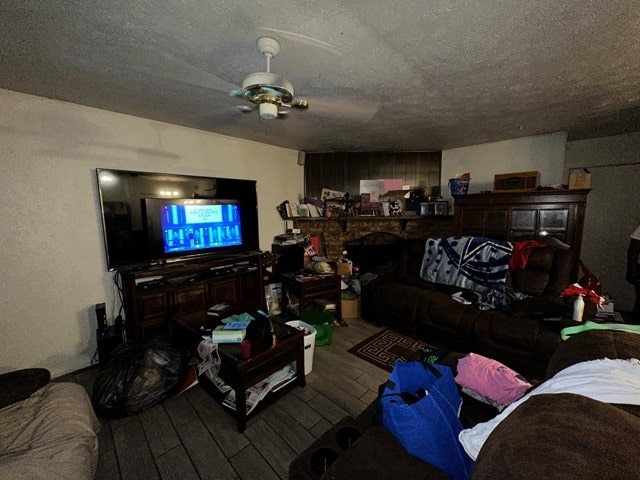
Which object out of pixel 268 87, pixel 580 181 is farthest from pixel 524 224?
pixel 268 87

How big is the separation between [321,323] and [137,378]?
5.07 ft

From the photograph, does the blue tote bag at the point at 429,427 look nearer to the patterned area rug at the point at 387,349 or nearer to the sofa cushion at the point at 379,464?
the sofa cushion at the point at 379,464

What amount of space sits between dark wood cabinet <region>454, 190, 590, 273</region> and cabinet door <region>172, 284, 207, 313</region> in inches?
125

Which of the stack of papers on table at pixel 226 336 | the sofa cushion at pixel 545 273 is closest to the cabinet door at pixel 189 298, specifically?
the stack of papers on table at pixel 226 336

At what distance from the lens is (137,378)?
5.56 feet

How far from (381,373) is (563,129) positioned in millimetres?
3351

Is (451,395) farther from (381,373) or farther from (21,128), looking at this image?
(21,128)

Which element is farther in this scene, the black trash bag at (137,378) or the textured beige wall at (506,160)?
the textured beige wall at (506,160)

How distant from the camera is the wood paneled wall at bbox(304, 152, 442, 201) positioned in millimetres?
3859

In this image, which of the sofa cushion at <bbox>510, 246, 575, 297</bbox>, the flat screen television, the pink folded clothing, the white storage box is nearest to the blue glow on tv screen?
the flat screen television

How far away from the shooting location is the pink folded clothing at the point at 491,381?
1134 mm

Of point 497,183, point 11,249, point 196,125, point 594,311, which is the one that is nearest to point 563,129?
point 497,183

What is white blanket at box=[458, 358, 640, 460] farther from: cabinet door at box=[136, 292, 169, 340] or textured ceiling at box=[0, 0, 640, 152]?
cabinet door at box=[136, 292, 169, 340]

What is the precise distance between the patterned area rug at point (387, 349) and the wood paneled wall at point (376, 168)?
6.93ft
